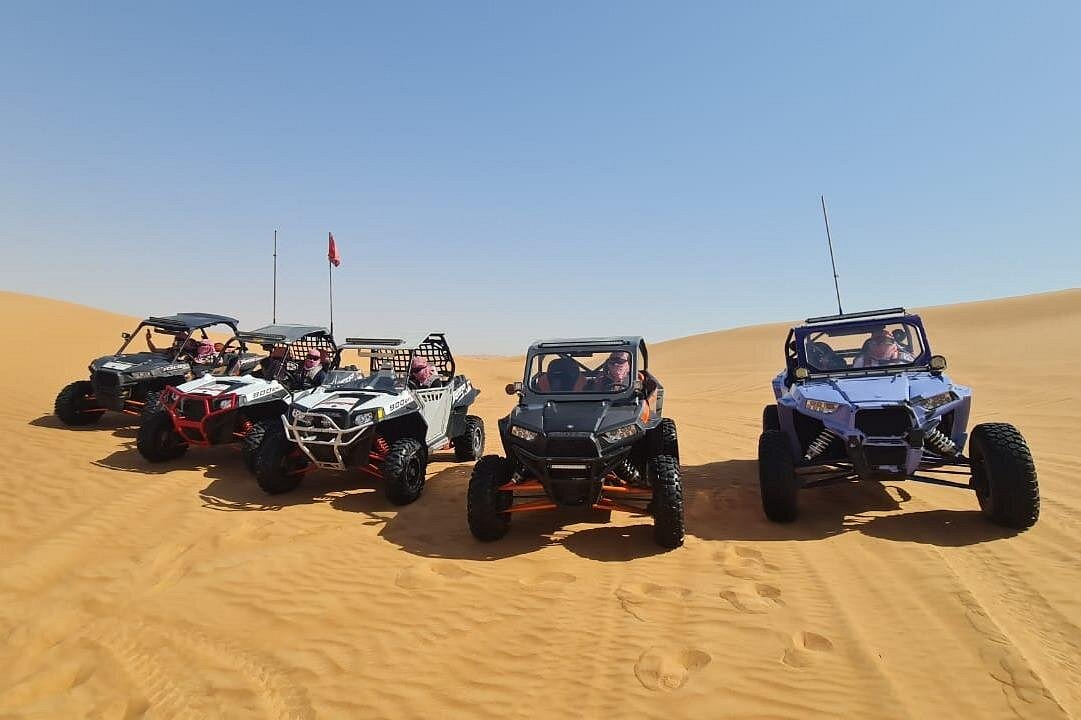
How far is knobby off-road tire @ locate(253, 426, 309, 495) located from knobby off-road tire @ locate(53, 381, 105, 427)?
6.52 metres

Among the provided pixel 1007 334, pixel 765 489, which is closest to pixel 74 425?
pixel 765 489

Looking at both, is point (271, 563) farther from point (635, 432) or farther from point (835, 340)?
point (835, 340)

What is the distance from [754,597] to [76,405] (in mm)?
12667

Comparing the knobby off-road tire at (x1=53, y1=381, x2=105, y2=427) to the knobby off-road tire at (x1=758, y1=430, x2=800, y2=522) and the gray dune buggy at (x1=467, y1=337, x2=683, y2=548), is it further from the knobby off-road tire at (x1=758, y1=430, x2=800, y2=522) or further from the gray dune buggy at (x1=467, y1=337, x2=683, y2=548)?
the knobby off-road tire at (x1=758, y1=430, x2=800, y2=522)

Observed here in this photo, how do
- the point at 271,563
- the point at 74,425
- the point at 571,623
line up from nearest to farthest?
the point at 571,623, the point at 271,563, the point at 74,425

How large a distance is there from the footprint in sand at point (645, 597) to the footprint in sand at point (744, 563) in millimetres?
599

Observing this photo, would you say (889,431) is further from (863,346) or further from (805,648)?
(805,648)

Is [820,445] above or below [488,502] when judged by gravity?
above

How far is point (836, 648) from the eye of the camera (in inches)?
135

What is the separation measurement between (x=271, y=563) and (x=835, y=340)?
690 cm

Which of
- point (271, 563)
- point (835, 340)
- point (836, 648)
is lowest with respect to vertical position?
point (836, 648)

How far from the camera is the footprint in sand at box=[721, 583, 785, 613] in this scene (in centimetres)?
401

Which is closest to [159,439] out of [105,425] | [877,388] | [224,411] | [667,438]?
[224,411]

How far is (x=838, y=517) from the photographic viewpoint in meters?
5.99
